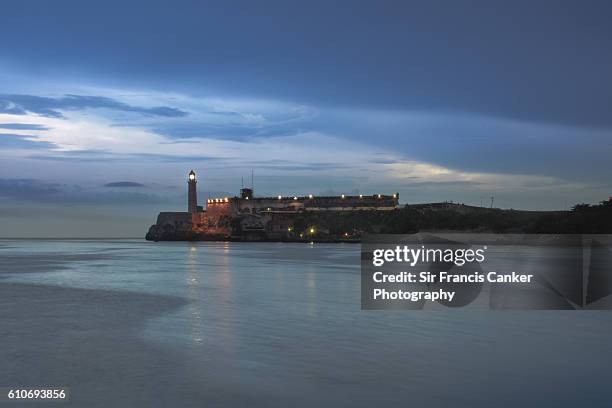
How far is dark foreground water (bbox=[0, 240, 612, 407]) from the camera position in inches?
359

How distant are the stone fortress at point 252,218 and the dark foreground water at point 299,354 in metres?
124

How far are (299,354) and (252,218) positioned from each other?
5316 inches

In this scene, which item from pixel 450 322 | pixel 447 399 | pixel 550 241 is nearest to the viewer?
pixel 447 399

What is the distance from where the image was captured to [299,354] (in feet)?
39.2

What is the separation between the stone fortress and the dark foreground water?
124138 millimetres

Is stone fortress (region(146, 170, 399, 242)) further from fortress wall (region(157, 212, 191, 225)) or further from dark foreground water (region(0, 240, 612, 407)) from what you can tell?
dark foreground water (region(0, 240, 612, 407))

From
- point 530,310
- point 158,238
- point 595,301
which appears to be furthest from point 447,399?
point 158,238

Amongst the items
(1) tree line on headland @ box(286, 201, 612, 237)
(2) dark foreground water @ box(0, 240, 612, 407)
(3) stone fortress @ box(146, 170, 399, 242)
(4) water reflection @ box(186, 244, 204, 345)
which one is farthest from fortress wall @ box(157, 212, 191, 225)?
(2) dark foreground water @ box(0, 240, 612, 407)

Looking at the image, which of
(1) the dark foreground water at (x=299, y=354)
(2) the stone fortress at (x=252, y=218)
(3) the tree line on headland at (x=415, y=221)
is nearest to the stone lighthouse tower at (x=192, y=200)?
(2) the stone fortress at (x=252, y=218)

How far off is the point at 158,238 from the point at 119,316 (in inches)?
5574

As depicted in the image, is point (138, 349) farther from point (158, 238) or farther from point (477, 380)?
point (158, 238)

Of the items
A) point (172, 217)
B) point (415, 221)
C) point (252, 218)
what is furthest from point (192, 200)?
point (415, 221)

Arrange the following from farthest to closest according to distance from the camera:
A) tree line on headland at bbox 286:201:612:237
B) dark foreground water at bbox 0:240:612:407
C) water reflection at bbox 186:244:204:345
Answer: tree line on headland at bbox 286:201:612:237
water reflection at bbox 186:244:204:345
dark foreground water at bbox 0:240:612:407

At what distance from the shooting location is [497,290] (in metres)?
24.9
